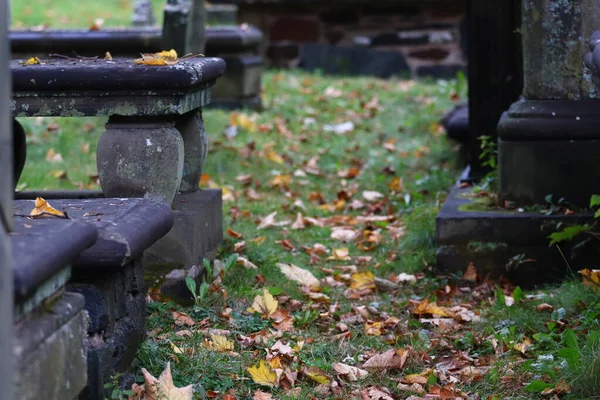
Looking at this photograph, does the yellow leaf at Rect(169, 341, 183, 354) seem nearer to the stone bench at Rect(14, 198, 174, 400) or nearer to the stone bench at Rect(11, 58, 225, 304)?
the stone bench at Rect(14, 198, 174, 400)

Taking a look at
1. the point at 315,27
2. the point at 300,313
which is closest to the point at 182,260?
the point at 300,313

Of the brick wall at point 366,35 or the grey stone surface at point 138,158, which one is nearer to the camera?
the grey stone surface at point 138,158

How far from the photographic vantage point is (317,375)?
3332mm

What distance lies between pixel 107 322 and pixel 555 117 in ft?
8.37

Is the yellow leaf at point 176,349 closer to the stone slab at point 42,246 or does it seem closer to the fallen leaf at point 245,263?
the stone slab at point 42,246

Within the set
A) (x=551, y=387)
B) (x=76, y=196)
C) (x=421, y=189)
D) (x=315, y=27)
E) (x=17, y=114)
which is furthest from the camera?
(x=315, y=27)

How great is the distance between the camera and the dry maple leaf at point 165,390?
2.95 metres

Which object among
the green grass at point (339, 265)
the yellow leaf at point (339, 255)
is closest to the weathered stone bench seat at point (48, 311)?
the green grass at point (339, 265)

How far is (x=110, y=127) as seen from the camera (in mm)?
3859

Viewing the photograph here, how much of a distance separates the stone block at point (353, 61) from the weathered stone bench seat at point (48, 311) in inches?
370

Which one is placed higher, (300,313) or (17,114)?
(17,114)

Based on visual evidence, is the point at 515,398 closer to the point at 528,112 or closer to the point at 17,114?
the point at 528,112

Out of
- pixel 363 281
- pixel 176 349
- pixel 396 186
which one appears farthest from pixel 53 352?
pixel 396 186

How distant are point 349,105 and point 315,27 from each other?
284 cm
